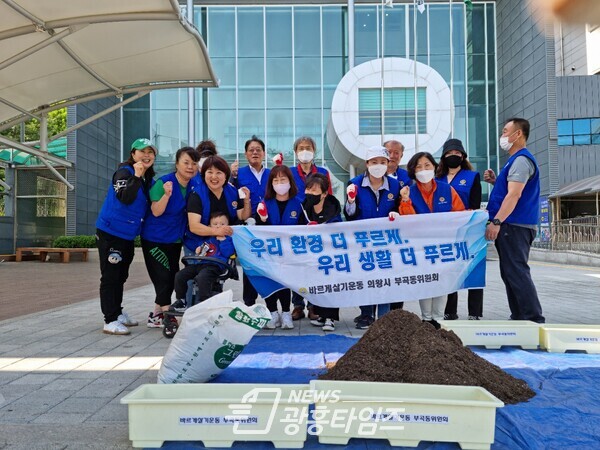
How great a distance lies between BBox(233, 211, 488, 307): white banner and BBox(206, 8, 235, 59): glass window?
72.0 feet

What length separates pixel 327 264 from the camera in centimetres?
502

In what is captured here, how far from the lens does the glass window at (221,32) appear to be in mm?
24984

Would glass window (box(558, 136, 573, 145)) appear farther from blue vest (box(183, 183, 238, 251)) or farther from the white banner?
blue vest (box(183, 183, 238, 251))

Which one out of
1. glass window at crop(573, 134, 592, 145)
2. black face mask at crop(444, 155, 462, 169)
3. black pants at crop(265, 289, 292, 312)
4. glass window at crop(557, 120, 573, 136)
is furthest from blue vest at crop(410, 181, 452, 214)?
glass window at crop(573, 134, 592, 145)

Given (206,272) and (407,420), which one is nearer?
(407,420)

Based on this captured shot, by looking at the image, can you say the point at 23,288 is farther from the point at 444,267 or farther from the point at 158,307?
the point at 444,267

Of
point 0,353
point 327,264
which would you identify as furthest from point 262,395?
point 0,353

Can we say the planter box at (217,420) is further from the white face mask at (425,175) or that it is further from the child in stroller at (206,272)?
the white face mask at (425,175)

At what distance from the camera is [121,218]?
488 cm

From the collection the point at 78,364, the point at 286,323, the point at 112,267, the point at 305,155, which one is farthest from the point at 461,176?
the point at 78,364

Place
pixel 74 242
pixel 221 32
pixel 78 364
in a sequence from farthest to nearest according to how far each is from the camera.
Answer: pixel 221 32
pixel 74 242
pixel 78 364

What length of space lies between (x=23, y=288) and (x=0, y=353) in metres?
6.26

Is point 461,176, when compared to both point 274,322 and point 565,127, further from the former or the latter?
point 565,127

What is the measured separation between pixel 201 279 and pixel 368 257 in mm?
1696
